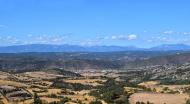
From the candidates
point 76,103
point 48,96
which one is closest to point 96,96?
point 48,96

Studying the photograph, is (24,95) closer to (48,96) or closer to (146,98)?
(48,96)

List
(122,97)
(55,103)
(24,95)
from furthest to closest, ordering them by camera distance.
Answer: (24,95) < (122,97) < (55,103)

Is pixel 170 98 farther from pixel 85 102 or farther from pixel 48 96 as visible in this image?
pixel 48 96

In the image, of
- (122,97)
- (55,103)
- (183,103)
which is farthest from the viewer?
(122,97)

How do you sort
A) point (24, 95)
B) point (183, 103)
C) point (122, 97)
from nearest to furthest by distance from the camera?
point (183, 103) < point (122, 97) < point (24, 95)

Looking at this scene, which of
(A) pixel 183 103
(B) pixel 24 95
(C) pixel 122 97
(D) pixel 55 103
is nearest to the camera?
(A) pixel 183 103

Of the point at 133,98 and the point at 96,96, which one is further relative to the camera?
the point at 96,96

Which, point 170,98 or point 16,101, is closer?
point 170,98

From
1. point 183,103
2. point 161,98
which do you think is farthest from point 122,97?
point 183,103
